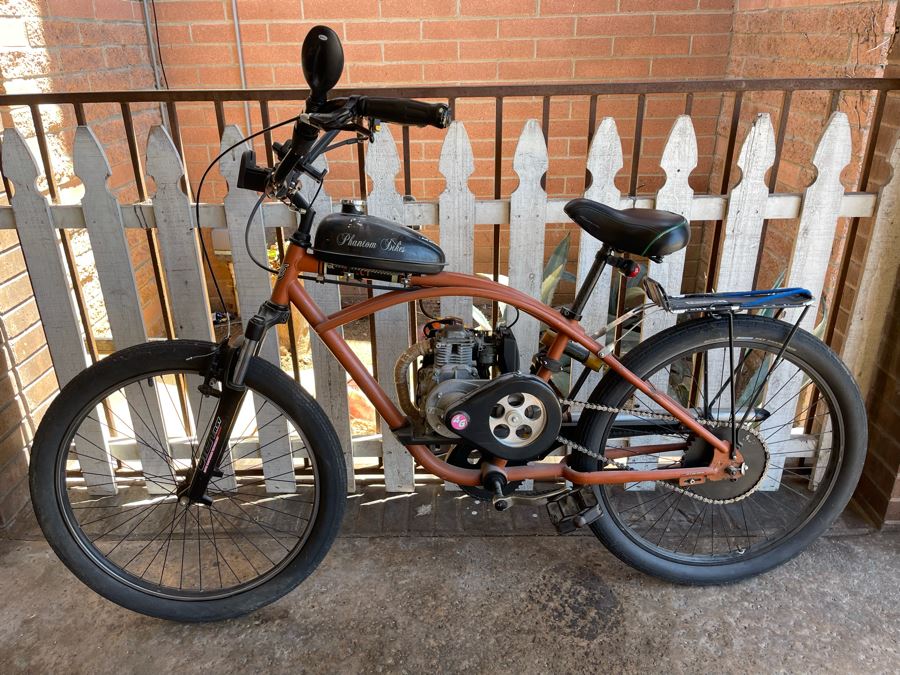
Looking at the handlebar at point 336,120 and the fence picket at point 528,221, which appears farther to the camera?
the fence picket at point 528,221

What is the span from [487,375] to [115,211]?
1.27 m

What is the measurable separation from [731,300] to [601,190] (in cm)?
53

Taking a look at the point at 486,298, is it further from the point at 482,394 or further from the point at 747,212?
the point at 747,212

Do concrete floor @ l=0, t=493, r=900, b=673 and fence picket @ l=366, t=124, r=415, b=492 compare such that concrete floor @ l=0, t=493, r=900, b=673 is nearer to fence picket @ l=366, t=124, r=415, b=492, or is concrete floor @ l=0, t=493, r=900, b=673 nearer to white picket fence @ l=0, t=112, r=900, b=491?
fence picket @ l=366, t=124, r=415, b=492

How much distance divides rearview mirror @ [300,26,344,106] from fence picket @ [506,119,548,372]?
0.71 m

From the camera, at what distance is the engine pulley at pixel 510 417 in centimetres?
186

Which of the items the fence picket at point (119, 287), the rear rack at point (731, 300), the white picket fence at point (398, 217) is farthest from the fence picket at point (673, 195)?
the fence picket at point (119, 287)

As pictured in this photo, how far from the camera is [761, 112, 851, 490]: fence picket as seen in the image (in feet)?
6.73

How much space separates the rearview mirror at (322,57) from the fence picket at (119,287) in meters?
0.92

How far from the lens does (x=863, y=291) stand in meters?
2.24

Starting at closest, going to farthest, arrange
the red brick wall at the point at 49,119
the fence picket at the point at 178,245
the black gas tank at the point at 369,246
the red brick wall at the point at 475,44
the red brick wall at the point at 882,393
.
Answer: the black gas tank at the point at 369,246
the fence picket at the point at 178,245
the red brick wall at the point at 882,393
the red brick wall at the point at 49,119
the red brick wall at the point at 475,44

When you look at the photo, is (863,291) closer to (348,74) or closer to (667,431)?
(667,431)

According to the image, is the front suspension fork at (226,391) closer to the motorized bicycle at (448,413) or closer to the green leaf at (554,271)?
the motorized bicycle at (448,413)

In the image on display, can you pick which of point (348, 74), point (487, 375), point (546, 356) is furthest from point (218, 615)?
point (348, 74)
